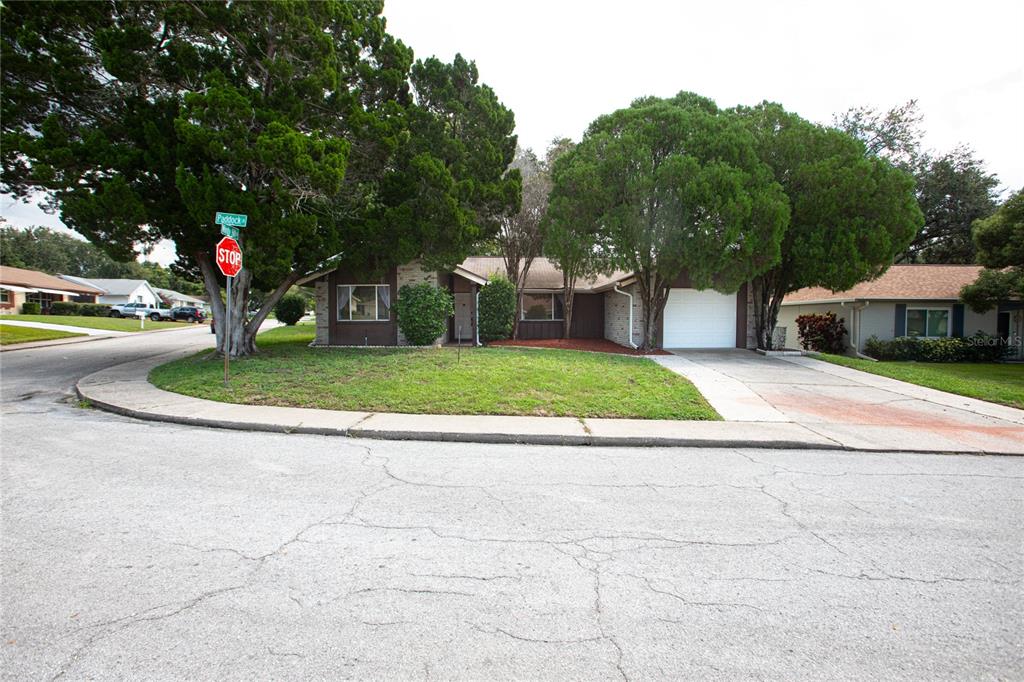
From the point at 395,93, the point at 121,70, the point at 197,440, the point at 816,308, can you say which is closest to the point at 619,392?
the point at 197,440

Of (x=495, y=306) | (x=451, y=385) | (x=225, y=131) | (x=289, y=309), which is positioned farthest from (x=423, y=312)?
(x=289, y=309)

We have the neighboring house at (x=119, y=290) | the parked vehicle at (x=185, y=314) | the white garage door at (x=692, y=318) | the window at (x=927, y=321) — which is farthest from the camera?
the neighboring house at (x=119, y=290)

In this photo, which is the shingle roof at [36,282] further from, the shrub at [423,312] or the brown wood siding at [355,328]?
the shrub at [423,312]

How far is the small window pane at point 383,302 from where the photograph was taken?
1905cm

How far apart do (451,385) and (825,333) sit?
18.5 m

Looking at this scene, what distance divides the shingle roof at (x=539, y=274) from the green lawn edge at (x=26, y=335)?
18.0 meters

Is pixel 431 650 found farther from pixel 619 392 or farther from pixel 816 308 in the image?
pixel 816 308

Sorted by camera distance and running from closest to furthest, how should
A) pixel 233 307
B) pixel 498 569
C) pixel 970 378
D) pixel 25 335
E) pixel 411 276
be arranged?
pixel 498 569 < pixel 970 378 < pixel 233 307 < pixel 411 276 < pixel 25 335

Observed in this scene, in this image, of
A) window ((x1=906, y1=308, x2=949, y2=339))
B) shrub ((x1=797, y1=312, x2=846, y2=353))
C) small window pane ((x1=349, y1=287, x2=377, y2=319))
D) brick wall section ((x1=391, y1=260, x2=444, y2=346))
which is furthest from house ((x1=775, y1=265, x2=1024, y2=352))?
small window pane ((x1=349, y1=287, x2=377, y2=319))

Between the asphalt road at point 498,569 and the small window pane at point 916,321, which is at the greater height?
the small window pane at point 916,321

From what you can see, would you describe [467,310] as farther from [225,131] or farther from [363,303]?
[225,131]

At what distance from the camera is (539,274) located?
2456cm

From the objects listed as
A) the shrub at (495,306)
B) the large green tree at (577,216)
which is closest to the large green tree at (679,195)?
the large green tree at (577,216)

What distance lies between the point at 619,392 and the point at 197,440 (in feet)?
23.1
